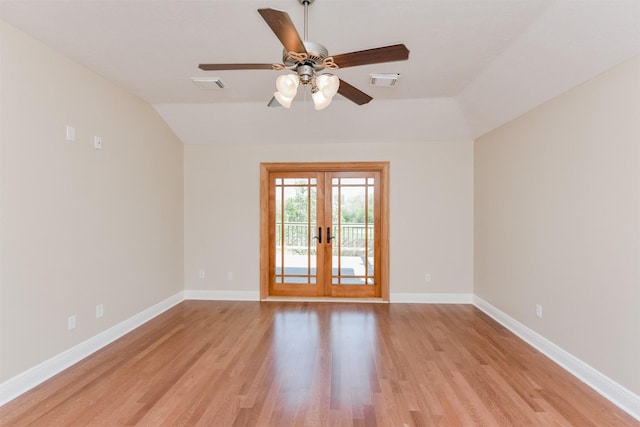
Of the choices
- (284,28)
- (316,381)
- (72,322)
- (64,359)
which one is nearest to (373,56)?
(284,28)

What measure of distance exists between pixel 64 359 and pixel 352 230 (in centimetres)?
368

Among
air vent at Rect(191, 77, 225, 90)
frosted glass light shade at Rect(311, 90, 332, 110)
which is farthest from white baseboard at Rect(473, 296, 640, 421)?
air vent at Rect(191, 77, 225, 90)

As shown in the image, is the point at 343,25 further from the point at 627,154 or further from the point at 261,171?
the point at 261,171

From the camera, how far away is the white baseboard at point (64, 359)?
94.2 inches

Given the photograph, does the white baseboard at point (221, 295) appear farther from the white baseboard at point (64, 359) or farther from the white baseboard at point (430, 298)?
the white baseboard at point (430, 298)

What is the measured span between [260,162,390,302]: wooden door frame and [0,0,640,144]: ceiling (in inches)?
38.6

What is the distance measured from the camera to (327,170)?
5020mm

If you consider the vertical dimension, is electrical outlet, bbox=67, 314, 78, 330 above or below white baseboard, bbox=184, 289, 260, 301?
above

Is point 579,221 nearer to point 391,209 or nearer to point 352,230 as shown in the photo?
point 391,209

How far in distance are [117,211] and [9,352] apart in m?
1.58

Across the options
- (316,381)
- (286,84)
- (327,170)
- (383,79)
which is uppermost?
(383,79)

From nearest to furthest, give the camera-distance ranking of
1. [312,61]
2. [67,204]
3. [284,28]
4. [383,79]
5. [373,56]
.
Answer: [284,28]
[373,56]
[312,61]
[67,204]
[383,79]

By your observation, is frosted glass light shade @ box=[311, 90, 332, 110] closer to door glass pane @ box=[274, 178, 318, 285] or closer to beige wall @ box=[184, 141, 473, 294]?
beige wall @ box=[184, 141, 473, 294]

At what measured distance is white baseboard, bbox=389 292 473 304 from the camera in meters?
4.85
